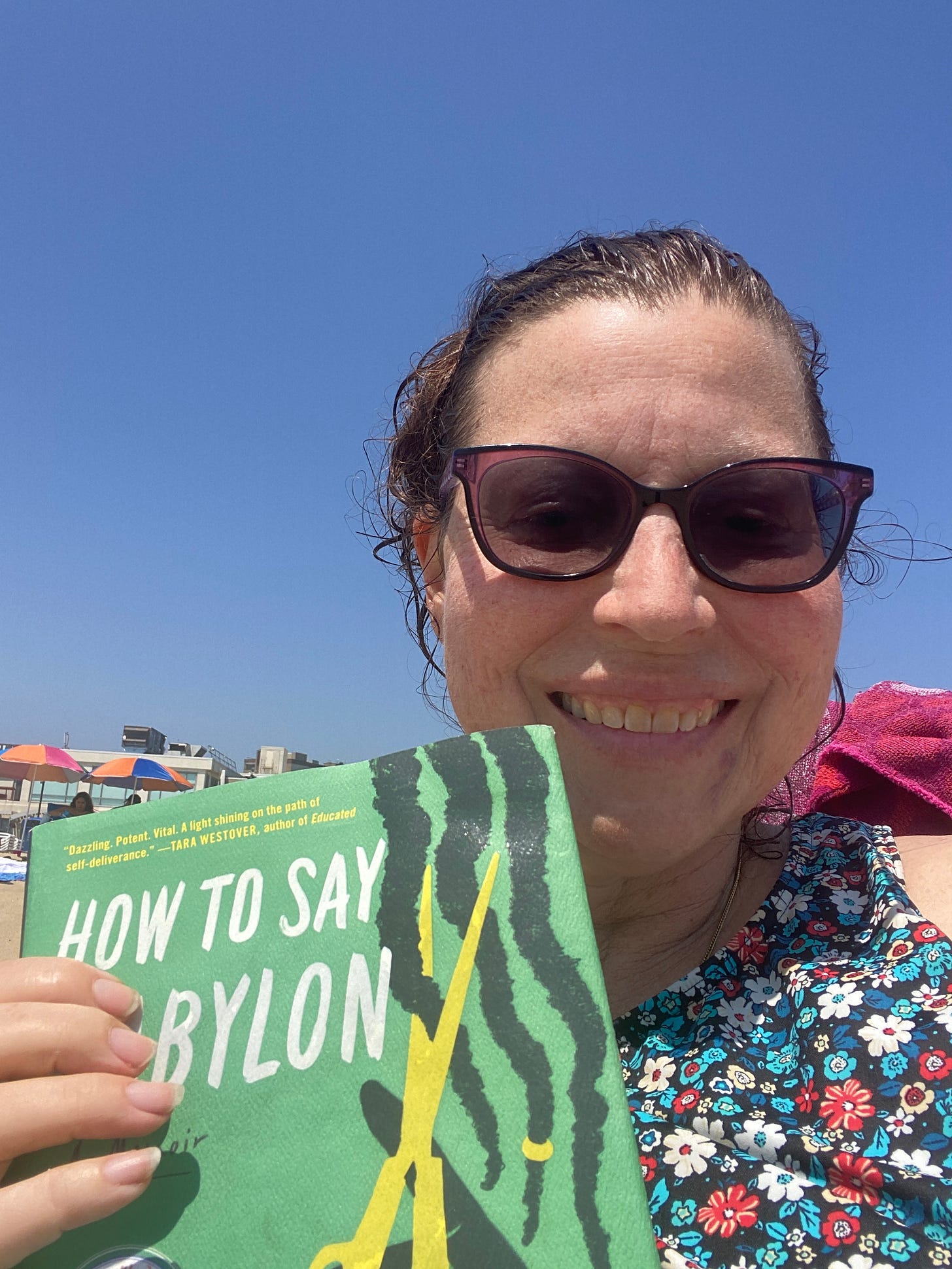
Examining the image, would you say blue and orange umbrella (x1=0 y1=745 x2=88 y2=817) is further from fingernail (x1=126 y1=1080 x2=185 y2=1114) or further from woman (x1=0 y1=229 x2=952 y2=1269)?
fingernail (x1=126 y1=1080 x2=185 y2=1114)

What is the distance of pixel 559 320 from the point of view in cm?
138

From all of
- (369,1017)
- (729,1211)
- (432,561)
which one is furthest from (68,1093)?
(432,561)

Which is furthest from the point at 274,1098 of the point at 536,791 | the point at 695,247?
the point at 695,247

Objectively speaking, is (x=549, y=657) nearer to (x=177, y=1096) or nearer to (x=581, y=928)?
(x=581, y=928)

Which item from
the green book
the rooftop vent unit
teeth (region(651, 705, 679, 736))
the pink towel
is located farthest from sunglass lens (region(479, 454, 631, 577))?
the rooftop vent unit

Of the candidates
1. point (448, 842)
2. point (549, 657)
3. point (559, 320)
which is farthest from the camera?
point (559, 320)

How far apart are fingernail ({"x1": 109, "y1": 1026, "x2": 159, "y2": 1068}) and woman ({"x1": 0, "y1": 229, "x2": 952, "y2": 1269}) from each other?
3 cm

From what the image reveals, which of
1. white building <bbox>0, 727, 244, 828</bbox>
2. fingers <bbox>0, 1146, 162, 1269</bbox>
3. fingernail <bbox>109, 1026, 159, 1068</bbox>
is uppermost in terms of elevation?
white building <bbox>0, 727, 244, 828</bbox>

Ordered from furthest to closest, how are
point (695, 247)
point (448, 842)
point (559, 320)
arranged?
point (695, 247)
point (559, 320)
point (448, 842)

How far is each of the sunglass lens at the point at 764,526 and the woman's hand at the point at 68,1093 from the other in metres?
0.96

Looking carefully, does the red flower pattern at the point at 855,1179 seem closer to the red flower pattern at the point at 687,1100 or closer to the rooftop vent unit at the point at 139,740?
the red flower pattern at the point at 687,1100

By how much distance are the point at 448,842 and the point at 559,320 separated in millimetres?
985

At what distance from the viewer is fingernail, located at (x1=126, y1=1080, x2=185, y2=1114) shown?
0.71m

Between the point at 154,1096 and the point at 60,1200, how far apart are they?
0.10 meters
